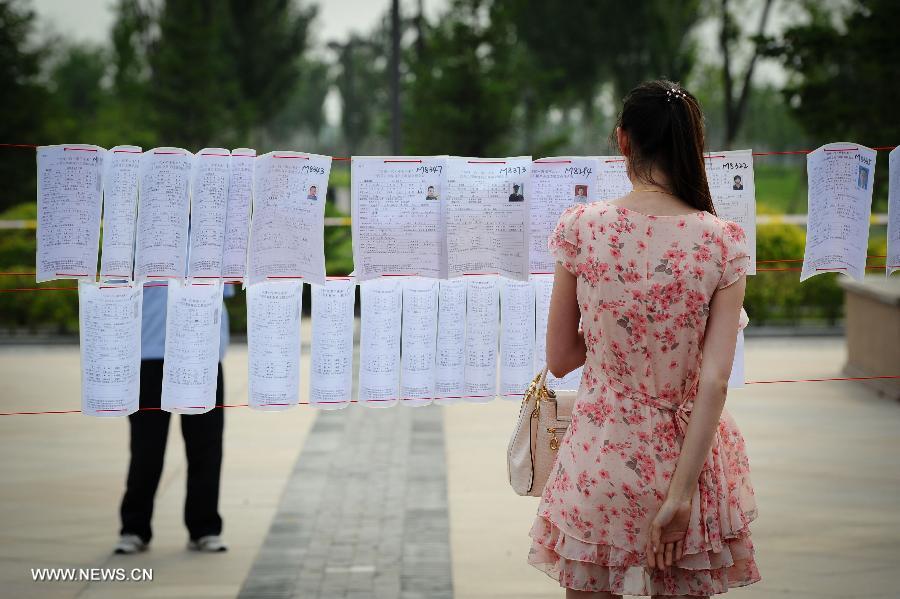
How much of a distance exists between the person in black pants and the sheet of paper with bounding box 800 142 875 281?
2815 mm

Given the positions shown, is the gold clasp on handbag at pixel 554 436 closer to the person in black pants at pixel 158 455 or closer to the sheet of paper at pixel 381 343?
the sheet of paper at pixel 381 343

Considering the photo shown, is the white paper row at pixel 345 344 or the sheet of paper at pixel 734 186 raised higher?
the sheet of paper at pixel 734 186

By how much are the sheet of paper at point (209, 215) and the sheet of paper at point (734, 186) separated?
172 cm

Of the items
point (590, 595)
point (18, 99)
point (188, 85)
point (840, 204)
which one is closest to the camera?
point (590, 595)

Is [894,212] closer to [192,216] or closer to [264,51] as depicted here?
[192,216]

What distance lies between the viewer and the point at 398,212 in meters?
4.09

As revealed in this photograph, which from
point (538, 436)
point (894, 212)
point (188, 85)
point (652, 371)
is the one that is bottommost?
point (538, 436)

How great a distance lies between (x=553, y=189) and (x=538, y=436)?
4.19 ft

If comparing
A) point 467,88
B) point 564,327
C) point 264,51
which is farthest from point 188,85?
point 564,327

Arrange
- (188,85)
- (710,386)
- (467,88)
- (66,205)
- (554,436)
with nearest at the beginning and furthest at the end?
1. (710,386)
2. (554,436)
3. (66,205)
4. (467,88)
5. (188,85)

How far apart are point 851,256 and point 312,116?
87.9 meters

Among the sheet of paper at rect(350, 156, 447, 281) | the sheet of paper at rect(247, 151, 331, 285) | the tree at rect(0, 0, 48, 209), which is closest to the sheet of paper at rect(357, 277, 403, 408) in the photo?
the sheet of paper at rect(350, 156, 447, 281)

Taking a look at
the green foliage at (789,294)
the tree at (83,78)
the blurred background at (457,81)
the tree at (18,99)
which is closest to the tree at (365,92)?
the blurred background at (457,81)

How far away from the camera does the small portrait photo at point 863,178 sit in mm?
4273
